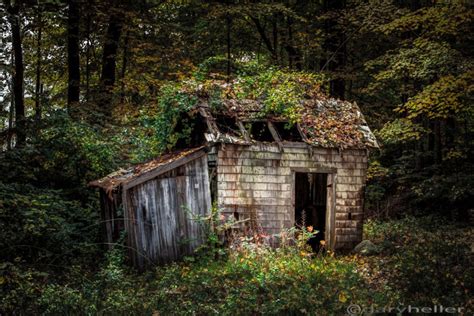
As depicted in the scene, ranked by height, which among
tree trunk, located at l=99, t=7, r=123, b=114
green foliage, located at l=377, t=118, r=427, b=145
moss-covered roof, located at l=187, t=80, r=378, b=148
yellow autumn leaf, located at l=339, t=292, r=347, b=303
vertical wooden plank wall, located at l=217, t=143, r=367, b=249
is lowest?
yellow autumn leaf, located at l=339, t=292, r=347, b=303

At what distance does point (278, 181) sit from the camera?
41.7 feet

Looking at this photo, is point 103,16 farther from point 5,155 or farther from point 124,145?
point 5,155

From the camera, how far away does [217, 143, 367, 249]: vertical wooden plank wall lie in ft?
40.3

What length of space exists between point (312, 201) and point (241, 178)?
4338 mm

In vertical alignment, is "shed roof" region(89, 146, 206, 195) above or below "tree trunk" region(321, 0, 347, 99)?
below

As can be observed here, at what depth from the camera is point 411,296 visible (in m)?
7.62

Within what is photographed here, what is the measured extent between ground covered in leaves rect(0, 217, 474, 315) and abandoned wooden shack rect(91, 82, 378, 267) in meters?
0.90

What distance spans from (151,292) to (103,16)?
1227cm

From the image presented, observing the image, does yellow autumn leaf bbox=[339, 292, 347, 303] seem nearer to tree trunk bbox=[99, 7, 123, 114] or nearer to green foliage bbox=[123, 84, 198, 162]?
green foliage bbox=[123, 84, 198, 162]

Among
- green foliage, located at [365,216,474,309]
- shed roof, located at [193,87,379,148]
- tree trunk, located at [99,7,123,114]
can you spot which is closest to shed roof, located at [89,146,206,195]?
shed roof, located at [193,87,379,148]

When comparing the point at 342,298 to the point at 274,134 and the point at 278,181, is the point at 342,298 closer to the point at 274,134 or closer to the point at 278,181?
the point at 278,181

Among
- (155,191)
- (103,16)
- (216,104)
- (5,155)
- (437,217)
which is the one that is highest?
(103,16)

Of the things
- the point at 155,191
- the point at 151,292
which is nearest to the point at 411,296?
the point at 151,292

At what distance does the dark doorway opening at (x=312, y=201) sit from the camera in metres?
15.5
